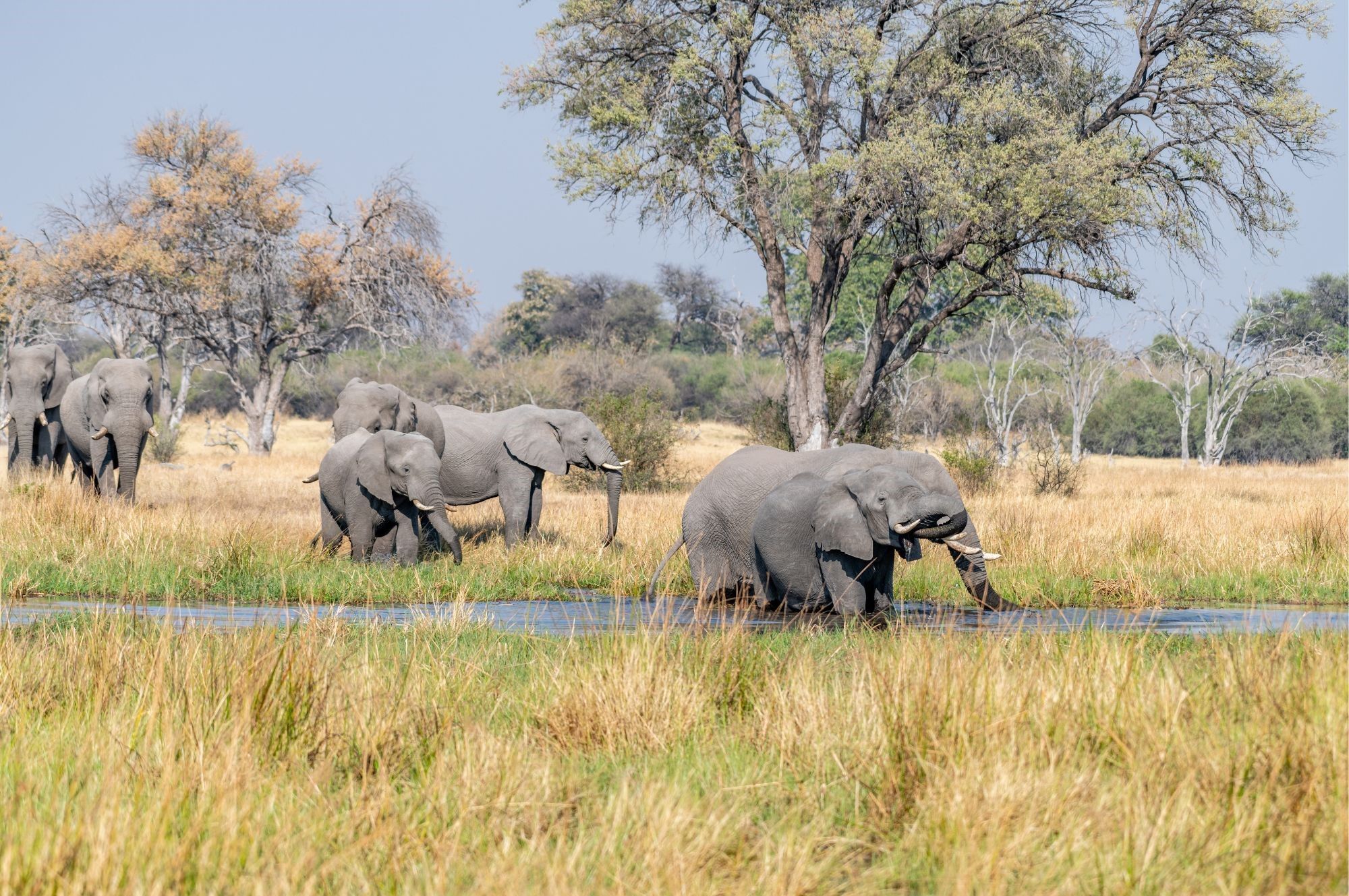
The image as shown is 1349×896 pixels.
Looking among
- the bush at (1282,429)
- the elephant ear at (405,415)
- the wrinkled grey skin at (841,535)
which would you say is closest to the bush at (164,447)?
the elephant ear at (405,415)

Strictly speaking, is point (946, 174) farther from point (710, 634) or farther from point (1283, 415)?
point (1283, 415)

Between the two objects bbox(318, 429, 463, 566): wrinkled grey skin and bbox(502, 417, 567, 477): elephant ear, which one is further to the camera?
bbox(502, 417, 567, 477): elephant ear

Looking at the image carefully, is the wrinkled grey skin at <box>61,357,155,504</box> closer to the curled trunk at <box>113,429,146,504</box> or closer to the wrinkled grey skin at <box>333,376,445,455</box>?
the curled trunk at <box>113,429,146,504</box>

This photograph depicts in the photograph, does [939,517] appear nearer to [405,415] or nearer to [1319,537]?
[1319,537]

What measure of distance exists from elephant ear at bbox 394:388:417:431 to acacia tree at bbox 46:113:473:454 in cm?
2092

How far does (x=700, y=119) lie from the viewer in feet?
78.0

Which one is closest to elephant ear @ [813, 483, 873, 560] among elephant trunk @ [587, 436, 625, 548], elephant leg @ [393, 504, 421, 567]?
elephant leg @ [393, 504, 421, 567]

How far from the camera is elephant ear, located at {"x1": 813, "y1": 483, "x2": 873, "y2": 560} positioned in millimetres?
8648

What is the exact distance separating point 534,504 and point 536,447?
622 millimetres

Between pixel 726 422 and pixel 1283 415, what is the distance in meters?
20.2

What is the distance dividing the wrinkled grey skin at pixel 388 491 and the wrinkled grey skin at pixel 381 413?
1.38 m

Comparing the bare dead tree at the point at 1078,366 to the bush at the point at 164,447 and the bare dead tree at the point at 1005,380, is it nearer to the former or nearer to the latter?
the bare dead tree at the point at 1005,380

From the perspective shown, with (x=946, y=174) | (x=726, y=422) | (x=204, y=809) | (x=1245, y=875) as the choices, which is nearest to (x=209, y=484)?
(x=946, y=174)

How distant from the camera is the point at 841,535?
28.7 feet
